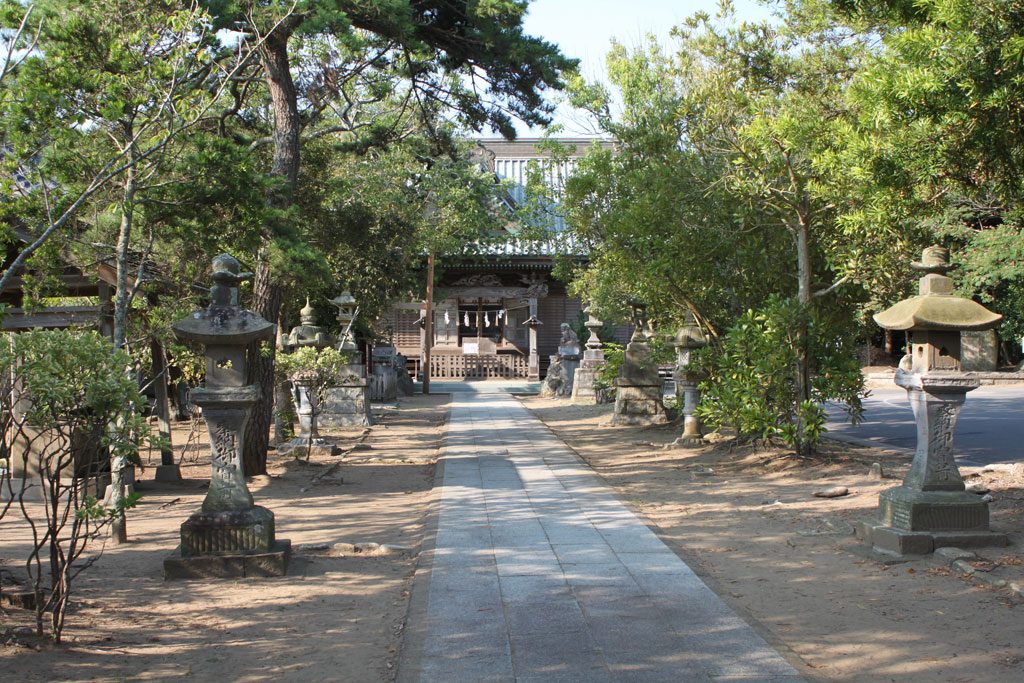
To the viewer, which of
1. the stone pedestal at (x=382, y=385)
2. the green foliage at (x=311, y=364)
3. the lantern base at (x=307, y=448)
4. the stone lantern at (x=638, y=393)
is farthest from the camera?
the stone pedestal at (x=382, y=385)

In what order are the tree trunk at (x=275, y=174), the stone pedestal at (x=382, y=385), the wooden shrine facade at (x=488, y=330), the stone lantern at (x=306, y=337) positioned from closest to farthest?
the tree trunk at (x=275, y=174)
the stone lantern at (x=306, y=337)
the stone pedestal at (x=382, y=385)
the wooden shrine facade at (x=488, y=330)

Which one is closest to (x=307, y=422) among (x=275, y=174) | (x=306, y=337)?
(x=306, y=337)

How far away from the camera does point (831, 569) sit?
6742 millimetres

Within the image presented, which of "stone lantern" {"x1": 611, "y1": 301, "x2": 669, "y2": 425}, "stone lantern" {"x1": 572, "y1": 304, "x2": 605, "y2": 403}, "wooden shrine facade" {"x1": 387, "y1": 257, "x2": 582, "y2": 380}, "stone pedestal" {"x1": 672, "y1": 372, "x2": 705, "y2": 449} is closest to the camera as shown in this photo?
"stone pedestal" {"x1": 672, "y1": 372, "x2": 705, "y2": 449}

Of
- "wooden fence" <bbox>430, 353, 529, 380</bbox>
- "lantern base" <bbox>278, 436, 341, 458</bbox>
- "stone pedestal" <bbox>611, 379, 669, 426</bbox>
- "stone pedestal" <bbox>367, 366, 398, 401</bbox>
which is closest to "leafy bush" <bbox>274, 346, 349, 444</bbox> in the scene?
"lantern base" <bbox>278, 436, 341, 458</bbox>

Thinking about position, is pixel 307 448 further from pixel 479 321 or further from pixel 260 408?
pixel 479 321

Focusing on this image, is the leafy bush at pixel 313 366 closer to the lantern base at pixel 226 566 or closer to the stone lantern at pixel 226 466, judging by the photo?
the stone lantern at pixel 226 466

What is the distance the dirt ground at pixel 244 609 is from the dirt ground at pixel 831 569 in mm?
2438

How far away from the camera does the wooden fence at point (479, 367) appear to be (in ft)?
114

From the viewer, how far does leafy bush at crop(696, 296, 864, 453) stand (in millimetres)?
11469

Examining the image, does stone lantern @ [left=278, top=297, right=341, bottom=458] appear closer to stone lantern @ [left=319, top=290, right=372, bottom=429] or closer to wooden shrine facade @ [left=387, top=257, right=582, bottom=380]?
stone lantern @ [left=319, top=290, right=372, bottom=429]

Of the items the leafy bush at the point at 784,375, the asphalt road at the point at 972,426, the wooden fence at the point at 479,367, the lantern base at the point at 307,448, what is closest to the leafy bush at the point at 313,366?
the lantern base at the point at 307,448

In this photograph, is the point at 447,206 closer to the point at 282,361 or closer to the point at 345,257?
the point at 345,257

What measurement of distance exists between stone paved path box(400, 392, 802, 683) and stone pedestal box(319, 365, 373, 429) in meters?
8.92
